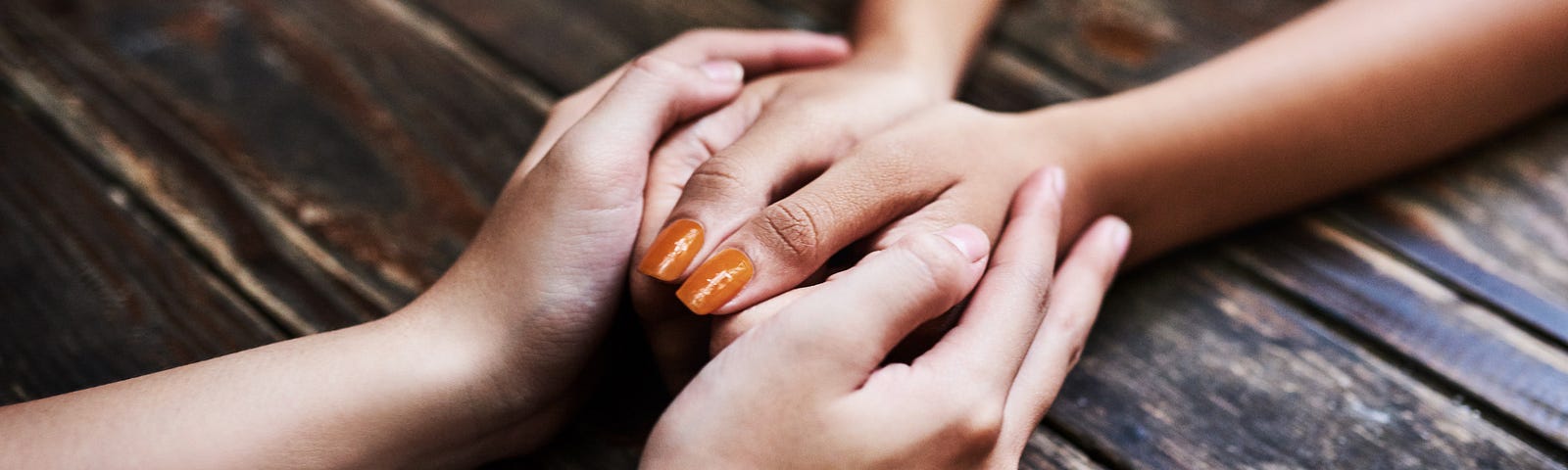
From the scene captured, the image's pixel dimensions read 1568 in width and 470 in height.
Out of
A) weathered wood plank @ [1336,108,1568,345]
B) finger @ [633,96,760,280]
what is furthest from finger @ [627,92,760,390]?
weathered wood plank @ [1336,108,1568,345]

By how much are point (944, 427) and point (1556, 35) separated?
74cm

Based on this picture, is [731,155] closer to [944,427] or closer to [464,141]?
[944,427]

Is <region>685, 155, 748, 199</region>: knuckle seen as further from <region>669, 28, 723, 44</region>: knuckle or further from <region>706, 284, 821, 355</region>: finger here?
<region>669, 28, 723, 44</region>: knuckle

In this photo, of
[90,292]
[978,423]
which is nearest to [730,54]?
[978,423]

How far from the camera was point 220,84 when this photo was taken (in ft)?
3.22

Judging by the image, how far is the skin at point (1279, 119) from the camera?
0.82 meters

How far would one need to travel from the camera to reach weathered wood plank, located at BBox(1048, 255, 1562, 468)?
741 millimetres

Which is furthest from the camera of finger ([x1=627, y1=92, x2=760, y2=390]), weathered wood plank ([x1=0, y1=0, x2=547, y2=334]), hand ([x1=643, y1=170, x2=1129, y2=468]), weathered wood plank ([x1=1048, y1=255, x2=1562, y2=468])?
weathered wood plank ([x1=0, y1=0, x2=547, y2=334])

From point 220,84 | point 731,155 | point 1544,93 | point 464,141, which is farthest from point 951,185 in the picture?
point 220,84

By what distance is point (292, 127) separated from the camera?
948 millimetres

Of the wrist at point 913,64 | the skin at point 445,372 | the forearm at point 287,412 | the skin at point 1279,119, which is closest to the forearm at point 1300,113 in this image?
the skin at point 1279,119

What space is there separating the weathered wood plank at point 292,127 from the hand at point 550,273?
186mm

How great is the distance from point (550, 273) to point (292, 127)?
48cm

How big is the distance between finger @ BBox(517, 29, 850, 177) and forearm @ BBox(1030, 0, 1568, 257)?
240 mm
